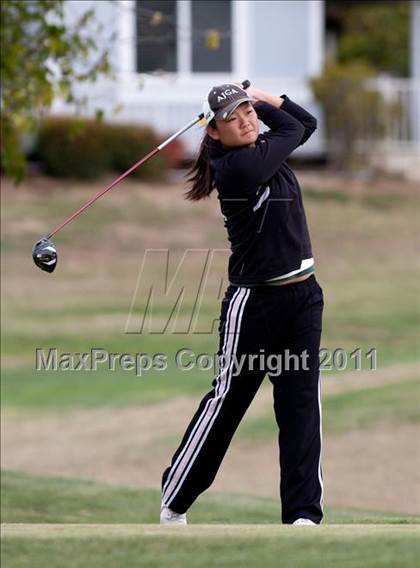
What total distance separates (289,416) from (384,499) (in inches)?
162

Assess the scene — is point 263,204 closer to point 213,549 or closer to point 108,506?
point 213,549

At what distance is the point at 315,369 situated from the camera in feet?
19.8

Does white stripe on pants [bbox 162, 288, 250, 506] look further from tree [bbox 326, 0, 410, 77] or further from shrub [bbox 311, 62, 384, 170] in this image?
tree [bbox 326, 0, 410, 77]

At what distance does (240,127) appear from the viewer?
19.3ft

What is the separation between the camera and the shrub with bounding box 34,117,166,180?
24531 millimetres

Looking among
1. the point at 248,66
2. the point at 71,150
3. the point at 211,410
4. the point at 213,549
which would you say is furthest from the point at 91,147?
the point at 213,549

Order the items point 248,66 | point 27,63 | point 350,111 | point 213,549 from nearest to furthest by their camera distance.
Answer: point 213,549
point 27,63
point 350,111
point 248,66

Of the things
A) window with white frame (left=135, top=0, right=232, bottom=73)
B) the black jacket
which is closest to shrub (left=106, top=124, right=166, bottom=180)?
window with white frame (left=135, top=0, right=232, bottom=73)

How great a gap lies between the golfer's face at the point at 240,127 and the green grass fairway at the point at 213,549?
1.90 m

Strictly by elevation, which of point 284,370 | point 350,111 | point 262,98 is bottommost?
point 350,111

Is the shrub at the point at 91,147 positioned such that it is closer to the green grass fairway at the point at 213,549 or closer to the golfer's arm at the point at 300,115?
the golfer's arm at the point at 300,115

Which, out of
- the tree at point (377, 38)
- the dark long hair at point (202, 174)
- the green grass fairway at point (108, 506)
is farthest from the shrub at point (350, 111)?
the dark long hair at point (202, 174)

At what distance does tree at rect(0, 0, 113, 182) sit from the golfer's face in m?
3.47

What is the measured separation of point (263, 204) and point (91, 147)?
753 inches
